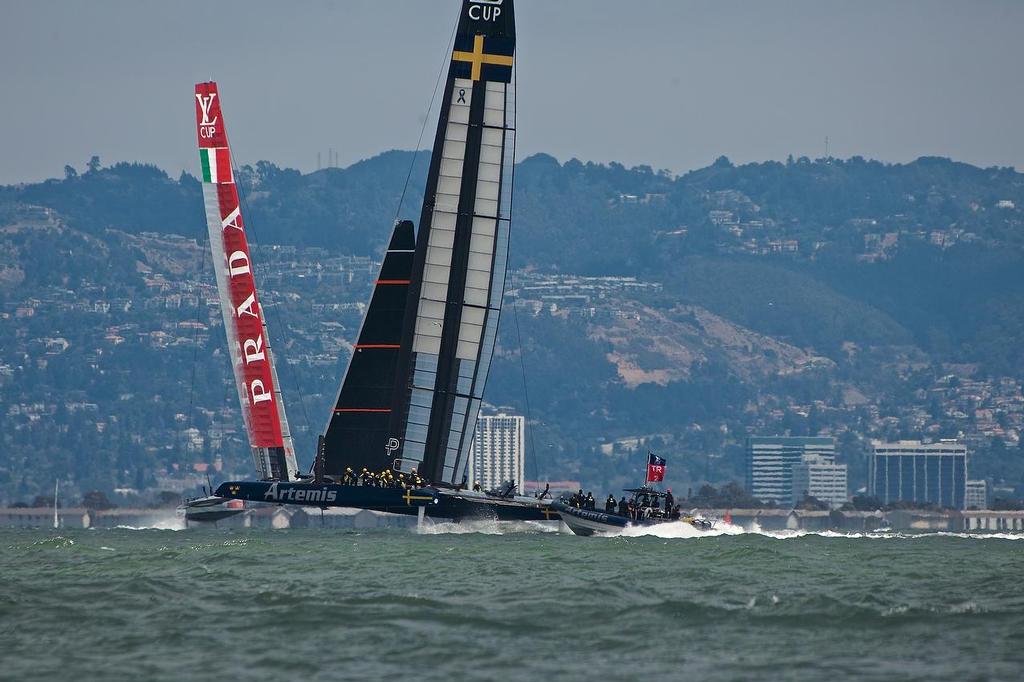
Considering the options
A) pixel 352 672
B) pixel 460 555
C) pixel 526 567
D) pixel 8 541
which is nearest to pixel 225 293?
pixel 8 541

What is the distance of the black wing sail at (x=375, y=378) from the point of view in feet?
248

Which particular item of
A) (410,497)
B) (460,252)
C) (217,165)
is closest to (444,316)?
(460,252)

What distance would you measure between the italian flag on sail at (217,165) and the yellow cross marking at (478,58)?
954 cm

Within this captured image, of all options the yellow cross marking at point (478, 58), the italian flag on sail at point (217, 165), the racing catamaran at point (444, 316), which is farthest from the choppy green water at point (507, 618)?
the italian flag on sail at point (217, 165)

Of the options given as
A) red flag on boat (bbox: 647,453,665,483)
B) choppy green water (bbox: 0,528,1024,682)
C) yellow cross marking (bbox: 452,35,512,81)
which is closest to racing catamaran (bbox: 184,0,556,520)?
yellow cross marking (bbox: 452,35,512,81)

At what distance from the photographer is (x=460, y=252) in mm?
74875

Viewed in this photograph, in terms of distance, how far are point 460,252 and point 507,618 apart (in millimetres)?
36778

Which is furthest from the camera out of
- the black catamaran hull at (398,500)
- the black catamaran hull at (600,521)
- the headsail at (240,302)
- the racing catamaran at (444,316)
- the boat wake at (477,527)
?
the headsail at (240,302)

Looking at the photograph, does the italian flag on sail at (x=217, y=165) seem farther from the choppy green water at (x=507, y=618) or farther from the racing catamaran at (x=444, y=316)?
the choppy green water at (x=507, y=618)

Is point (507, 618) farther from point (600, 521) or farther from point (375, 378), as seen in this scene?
point (375, 378)

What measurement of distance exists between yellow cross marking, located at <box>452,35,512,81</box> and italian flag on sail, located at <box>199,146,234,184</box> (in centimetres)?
954

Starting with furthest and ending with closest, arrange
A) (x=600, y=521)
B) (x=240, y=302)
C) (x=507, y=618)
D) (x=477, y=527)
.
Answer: (x=240, y=302) → (x=477, y=527) → (x=600, y=521) → (x=507, y=618)

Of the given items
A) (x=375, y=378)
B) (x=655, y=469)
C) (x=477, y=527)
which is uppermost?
(x=375, y=378)

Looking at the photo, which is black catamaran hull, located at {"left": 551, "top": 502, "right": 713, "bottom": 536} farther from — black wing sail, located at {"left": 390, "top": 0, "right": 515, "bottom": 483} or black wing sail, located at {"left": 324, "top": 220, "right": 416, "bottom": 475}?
black wing sail, located at {"left": 324, "top": 220, "right": 416, "bottom": 475}
